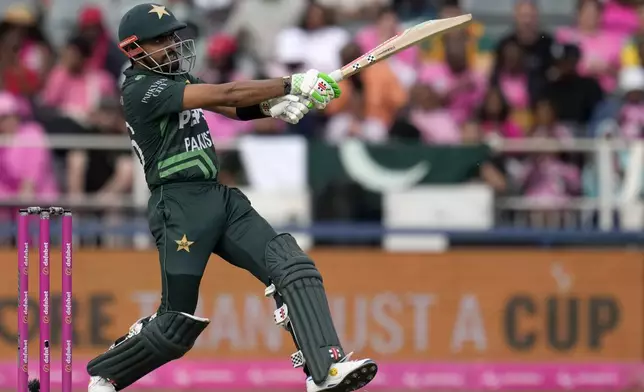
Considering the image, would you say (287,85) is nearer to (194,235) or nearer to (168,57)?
(168,57)

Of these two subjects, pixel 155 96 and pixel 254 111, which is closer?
pixel 155 96

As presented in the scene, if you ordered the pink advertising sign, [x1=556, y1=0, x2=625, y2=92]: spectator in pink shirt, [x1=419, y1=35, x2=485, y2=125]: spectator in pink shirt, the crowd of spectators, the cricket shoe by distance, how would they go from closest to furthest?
the cricket shoe
the pink advertising sign
the crowd of spectators
[x1=419, y1=35, x2=485, y2=125]: spectator in pink shirt
[x1=556, y1=0, x2=625, y2=92]: spectator in pink shirt

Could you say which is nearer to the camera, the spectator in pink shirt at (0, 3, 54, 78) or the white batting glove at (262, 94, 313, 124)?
the white batting glove at (262, 94, 313, 124)

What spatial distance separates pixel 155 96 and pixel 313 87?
76 centimetres

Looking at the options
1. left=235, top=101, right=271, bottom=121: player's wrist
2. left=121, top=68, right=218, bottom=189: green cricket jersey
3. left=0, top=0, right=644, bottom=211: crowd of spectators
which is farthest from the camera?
left=0, top=0, right=644, bottom=211: crowd of spectators

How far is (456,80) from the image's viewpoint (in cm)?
1178

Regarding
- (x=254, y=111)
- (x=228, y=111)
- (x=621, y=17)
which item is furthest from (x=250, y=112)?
(x=621, y=17)

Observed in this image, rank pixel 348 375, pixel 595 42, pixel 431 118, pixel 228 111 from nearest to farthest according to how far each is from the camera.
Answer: pixel 348 375
pixel 228 111
pixel 431 118
pixel 595 42

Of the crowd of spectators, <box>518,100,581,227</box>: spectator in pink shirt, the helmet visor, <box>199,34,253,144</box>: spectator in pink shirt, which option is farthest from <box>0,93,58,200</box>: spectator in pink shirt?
the helmet visor

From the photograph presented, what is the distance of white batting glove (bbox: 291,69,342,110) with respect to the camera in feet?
21.1

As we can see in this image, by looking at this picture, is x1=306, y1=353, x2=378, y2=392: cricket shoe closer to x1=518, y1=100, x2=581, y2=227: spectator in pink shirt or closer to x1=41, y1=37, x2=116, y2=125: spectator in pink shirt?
x1=518, y1=100, x2=581, y2=227: spectator in pink shirt

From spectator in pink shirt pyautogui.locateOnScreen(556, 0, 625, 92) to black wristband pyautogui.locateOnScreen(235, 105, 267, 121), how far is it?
5795 mm

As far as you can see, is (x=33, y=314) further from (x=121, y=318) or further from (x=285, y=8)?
(x=285, y=8)

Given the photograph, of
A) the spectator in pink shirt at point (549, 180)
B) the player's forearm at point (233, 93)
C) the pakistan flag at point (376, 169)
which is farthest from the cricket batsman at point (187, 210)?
the spectator in pink shirt at point (549, 180)
